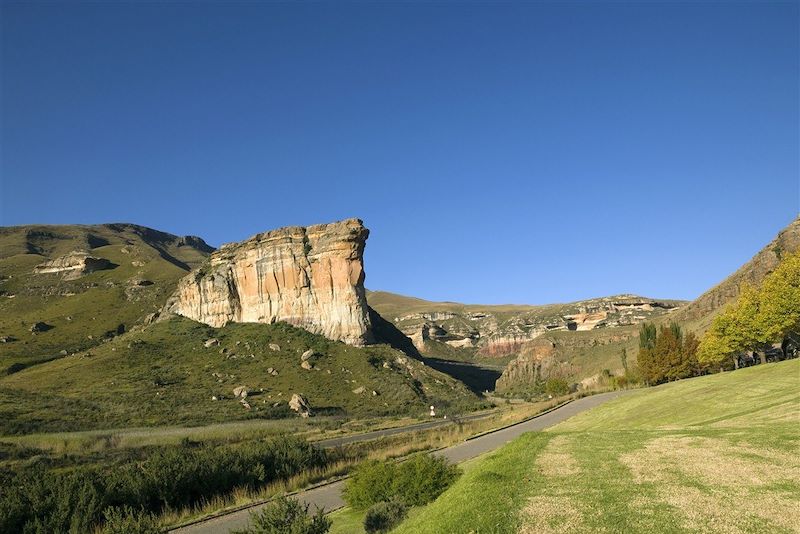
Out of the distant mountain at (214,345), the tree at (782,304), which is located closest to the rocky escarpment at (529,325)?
the distant mountain at (214,345)

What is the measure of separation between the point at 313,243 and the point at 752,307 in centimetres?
6700

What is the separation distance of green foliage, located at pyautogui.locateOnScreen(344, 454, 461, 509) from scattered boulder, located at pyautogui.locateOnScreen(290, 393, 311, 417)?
47459mm

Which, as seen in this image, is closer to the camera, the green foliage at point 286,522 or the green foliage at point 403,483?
the green foliage at point 286,522

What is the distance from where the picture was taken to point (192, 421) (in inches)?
2168

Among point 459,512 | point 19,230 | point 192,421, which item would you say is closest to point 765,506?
point 459,512

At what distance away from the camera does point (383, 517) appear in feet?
43.9

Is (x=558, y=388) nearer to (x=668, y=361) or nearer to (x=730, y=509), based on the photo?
(x=668, y=361)

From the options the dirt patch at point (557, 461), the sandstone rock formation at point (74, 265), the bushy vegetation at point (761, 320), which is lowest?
the dirt patch at point (557, 461)

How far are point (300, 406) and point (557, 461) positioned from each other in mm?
53992

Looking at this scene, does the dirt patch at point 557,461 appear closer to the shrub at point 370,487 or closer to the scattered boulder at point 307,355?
the shrub at point 370,487

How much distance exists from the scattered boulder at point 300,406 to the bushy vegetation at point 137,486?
36.9 metres

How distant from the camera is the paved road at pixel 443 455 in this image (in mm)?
16219

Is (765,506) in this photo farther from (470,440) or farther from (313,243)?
(313,243)

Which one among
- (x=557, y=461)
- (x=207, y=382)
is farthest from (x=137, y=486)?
(x=207, y=382)
